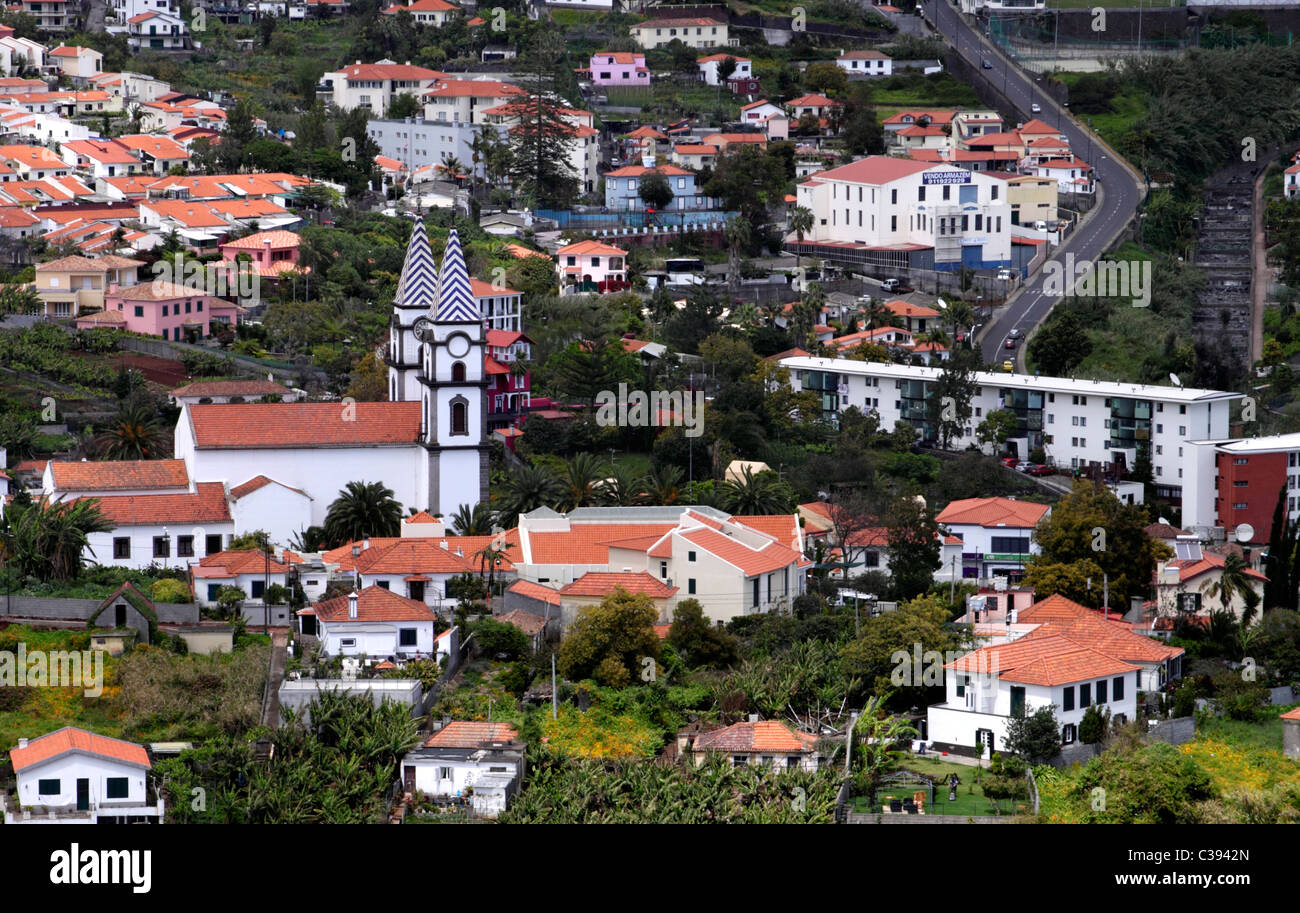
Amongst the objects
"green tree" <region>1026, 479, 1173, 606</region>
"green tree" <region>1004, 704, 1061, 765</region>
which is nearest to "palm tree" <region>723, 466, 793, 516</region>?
"green tree" <region>1026, 479, 1173, 606</region>

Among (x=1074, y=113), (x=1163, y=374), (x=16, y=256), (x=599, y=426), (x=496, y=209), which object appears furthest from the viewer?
(x=1074, y=113)

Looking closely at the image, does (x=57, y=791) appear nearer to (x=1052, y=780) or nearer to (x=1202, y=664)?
(x=1052, y=780)

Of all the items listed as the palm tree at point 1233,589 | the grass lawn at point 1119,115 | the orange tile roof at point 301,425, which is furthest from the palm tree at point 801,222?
the palm tree at point 1233,589

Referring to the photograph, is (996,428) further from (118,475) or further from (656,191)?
(656,191)

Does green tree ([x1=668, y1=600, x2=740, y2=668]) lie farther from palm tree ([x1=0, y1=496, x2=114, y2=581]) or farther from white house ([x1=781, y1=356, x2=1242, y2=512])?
white house ([x1=781, y1=356, x2=1242, y2=512])

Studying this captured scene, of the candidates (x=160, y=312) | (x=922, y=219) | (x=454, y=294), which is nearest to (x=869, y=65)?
(x=922, y=219)
